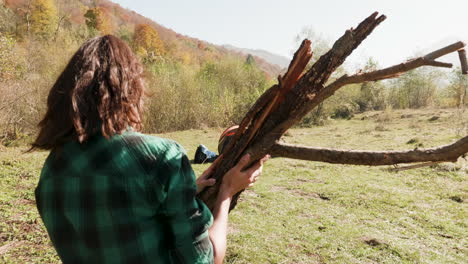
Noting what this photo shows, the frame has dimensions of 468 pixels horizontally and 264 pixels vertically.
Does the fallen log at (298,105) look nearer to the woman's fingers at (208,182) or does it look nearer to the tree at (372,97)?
the woman's fingers at (208,182)

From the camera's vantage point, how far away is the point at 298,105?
189 cm

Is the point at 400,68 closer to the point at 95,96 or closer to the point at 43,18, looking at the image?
the point at 95,96

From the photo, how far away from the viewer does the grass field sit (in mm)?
4637

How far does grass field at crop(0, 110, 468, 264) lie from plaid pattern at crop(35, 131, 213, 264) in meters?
3.41

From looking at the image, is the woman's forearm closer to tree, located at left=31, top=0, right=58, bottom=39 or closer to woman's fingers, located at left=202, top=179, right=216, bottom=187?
woman's fingers, located at left=202, top=179, right=216, bottom=187

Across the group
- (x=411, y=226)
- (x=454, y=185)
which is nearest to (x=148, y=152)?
(x=411, y=226)

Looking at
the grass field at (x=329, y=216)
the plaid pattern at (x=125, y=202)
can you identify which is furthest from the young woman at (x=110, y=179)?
the grass field at (x=329, y=216)

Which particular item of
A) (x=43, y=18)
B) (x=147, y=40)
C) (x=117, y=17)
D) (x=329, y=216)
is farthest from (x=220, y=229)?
(x=117, y=17)

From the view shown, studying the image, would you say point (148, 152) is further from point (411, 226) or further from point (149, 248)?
point (411, 226)

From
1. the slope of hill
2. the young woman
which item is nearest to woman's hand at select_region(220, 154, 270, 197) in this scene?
the young woman

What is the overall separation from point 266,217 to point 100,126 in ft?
17.4

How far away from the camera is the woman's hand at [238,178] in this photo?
1612mm

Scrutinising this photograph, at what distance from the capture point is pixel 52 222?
1185 millimetres

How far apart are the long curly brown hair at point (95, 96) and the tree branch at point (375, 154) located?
0.91 metres
